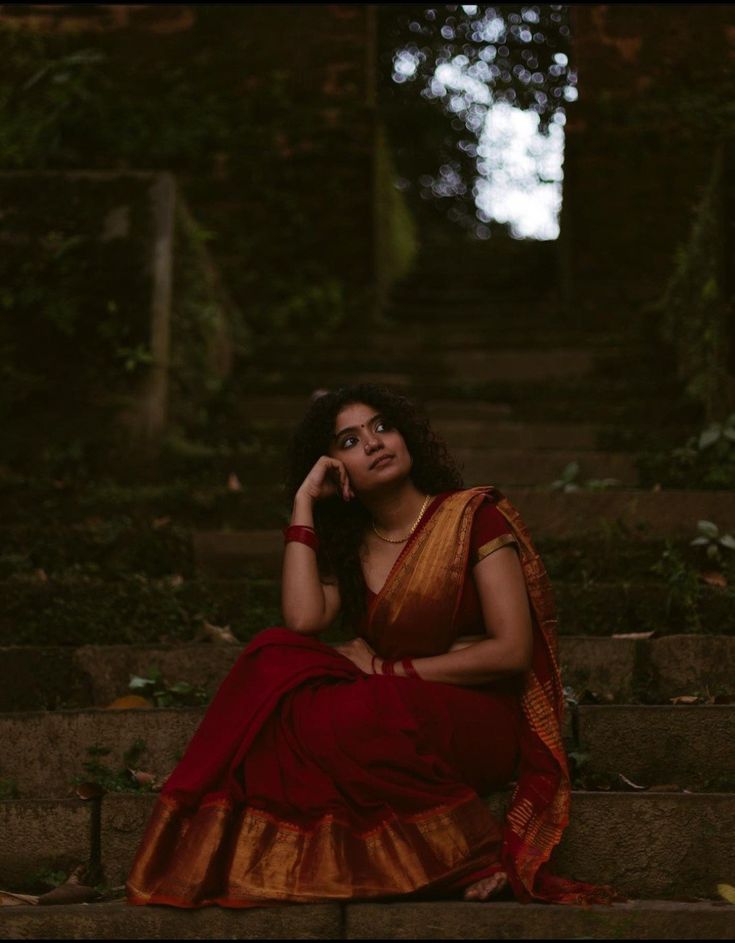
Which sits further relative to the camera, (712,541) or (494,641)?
(712,541)

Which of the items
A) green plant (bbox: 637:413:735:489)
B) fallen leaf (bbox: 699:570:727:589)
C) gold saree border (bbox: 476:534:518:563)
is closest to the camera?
gold saree border (bbox: 476:534:518:563)

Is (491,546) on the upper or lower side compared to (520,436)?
upper

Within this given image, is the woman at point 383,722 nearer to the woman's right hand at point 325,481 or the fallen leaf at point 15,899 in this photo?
the woman's right hand at point 325,481

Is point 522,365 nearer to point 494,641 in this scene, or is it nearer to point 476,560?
point 476,560

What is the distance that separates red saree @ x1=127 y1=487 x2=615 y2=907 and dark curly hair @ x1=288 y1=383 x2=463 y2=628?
0.74 ft

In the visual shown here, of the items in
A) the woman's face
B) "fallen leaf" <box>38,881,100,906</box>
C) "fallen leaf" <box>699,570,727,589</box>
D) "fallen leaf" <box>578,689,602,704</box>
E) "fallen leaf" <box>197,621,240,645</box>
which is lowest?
"fallen leaf" <box>38,881,100,906</box>

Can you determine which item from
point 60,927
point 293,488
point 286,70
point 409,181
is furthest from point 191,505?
point 409,181

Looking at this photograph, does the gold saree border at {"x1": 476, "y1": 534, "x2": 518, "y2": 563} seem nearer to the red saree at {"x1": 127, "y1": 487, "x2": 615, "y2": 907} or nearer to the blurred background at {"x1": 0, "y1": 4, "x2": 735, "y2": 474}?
the red saree at {"x1": 127, "y1": 487, "x2": 615, "y2": 907}

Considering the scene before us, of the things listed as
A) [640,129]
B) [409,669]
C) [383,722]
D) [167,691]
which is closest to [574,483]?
[167,691]

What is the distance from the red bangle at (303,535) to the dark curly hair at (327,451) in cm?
6

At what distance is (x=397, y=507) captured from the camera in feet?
10.8

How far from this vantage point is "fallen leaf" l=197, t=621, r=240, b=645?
4055 millimetres

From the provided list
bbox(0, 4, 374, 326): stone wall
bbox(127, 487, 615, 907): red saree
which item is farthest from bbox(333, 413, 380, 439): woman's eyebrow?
bbox(0, 4, 374, 326): stone wall

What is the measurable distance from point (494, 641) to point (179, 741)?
0.99 metres
